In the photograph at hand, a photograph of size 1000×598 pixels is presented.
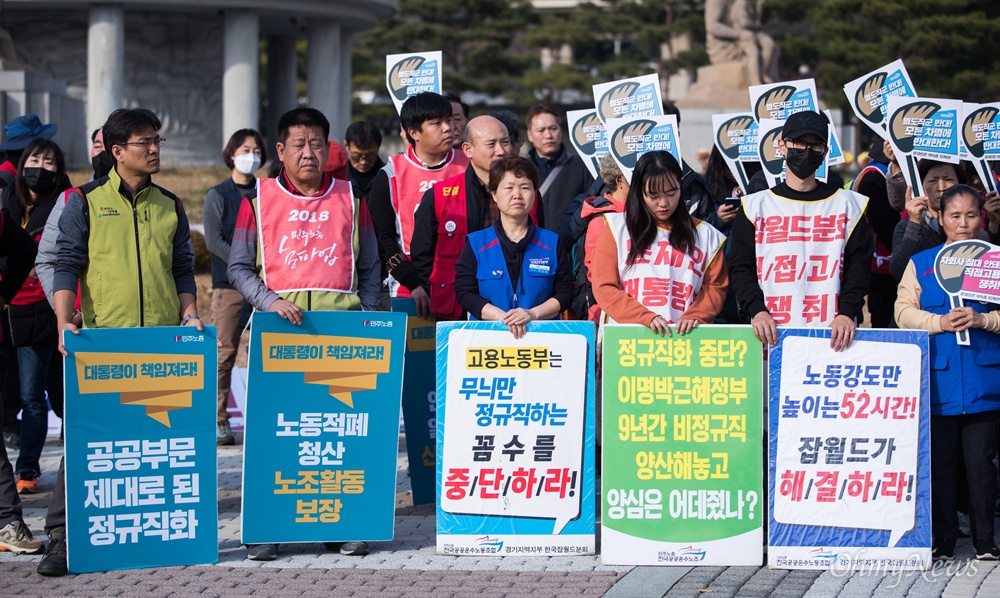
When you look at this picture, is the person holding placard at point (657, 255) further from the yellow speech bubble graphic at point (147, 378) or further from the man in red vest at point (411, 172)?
the yellow speech bubble graphic at point (147, 378)

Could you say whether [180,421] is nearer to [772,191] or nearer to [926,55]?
[772,191]

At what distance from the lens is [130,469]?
5633mm

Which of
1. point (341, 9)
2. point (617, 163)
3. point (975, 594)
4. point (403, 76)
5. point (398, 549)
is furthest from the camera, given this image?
point (341, 9)

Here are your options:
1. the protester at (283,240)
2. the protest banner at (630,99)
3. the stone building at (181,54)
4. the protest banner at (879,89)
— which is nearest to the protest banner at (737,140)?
the protest banner at (630,99)

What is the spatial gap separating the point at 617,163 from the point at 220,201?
3069 millimetres

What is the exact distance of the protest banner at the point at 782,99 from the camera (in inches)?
302

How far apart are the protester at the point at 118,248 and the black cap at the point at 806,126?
295 cm

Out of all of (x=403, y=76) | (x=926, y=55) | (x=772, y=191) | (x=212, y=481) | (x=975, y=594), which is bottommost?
(x=975, y=594)

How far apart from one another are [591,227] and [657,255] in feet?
2.43

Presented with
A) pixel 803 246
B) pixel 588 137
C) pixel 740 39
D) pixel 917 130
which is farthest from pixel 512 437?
pixel 740 39

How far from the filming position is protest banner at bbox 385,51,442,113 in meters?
8.41

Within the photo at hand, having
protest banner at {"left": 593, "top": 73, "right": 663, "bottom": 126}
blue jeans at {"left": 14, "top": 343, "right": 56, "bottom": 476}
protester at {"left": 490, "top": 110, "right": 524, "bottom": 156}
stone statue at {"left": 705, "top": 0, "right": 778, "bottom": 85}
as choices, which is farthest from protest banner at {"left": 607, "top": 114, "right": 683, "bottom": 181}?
stone statue at {"left": 705, "top": 0, "right": 778, "bottom": 85}

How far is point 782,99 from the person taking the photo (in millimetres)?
7703

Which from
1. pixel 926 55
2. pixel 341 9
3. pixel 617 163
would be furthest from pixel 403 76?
pixel 926 55
